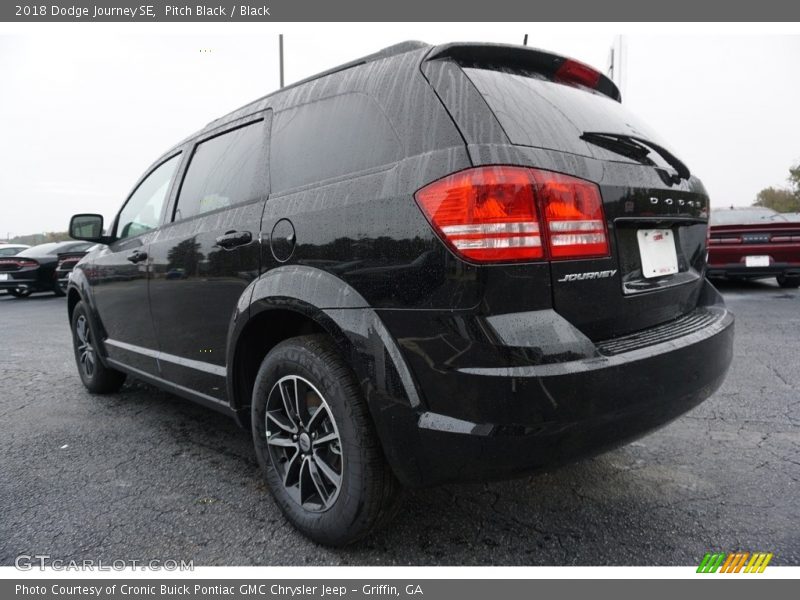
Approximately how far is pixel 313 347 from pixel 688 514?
154 cm

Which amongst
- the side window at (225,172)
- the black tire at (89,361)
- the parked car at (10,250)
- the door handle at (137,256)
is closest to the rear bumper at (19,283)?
the parked car at (10,250)

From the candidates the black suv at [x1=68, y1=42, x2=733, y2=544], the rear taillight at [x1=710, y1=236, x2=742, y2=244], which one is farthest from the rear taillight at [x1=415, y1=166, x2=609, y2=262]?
the rear taillight at [x1=710, y1=236, x2=742, y2=244]

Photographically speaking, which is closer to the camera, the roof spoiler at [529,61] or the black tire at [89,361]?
the roof spoiler at [529,61]

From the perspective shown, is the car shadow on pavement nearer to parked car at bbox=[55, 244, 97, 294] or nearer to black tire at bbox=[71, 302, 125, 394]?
black tire at bbox=[71, 302, 125, 394]

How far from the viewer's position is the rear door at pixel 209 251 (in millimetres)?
2219

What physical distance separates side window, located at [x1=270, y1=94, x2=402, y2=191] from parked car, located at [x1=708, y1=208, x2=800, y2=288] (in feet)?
23.8

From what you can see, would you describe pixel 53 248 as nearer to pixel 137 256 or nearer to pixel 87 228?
pixel 87 228

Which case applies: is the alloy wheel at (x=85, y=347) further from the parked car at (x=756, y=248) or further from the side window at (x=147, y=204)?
the parked car at (x=756, y=248)

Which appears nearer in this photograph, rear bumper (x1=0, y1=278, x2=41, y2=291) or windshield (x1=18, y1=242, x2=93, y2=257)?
rear bumper (x1=0, y1=278, x2=41, y2=291)

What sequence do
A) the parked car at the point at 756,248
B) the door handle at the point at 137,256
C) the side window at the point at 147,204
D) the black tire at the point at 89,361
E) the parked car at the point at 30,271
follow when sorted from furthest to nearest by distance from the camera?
the parked car at the point at 30,271 < the parked car at the point at 756,248 < the black tire at the point at 89,361 < the side window at the point at 147,204 < the door handle at the point at 137,256

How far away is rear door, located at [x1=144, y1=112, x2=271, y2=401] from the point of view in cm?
222

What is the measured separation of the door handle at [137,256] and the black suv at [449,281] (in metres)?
0.77

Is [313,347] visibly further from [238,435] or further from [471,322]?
[238,435]

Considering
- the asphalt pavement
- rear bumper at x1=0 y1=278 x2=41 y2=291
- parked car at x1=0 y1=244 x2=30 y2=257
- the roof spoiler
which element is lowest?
the asphalt pavement
